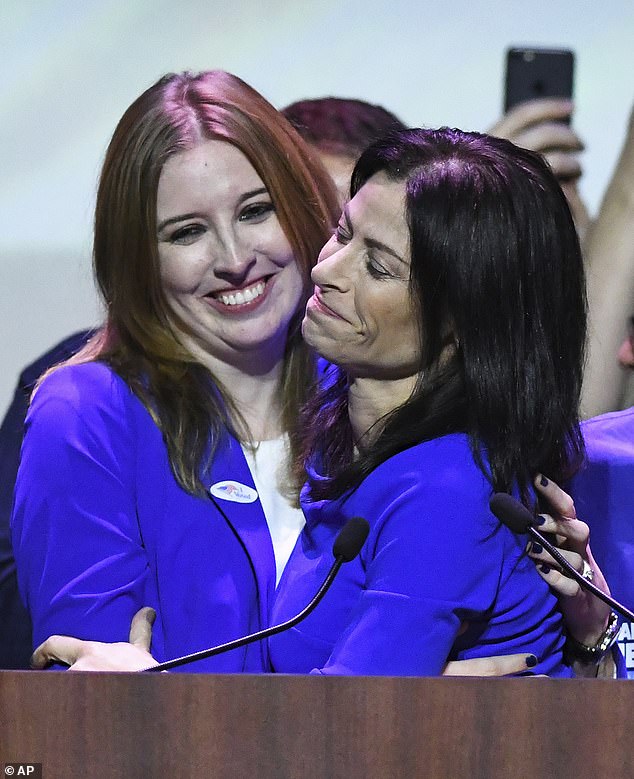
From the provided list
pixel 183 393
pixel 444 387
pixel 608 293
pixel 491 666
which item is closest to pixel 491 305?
pixel 444 387

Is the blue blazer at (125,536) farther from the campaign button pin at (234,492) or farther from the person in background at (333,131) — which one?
the person in background at (333,131)

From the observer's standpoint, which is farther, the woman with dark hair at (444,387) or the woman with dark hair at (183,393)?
the woman with dark hair at (183,393)

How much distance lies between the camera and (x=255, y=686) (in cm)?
103

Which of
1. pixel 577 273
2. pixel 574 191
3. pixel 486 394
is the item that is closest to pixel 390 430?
pixel 486 394

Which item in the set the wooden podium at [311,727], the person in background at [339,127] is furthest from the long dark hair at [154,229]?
the wooden podium at [311,727]

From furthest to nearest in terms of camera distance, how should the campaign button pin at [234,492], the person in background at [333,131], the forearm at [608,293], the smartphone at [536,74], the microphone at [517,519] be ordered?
the smartphone at [536,74], the person in background at [333,131], the forearm at [608,293], the campaign button pin at [234,492], the microphone at [517,519]

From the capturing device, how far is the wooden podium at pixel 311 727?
1.02 meters

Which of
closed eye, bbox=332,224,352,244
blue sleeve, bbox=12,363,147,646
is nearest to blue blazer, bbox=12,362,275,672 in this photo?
blue sleeve, bbox=12,363,147,646

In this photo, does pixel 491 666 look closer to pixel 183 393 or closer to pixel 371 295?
pixel 371 295

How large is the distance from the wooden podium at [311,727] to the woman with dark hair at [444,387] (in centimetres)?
25

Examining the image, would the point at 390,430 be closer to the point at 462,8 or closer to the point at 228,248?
the point at 228,248

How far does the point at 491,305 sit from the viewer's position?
1.38m

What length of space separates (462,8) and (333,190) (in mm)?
849

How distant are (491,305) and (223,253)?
0.45 metres
